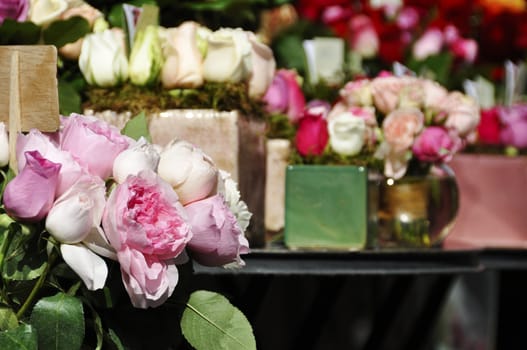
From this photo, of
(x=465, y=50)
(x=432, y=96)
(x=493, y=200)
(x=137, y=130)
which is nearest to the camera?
(x=137, y=130)

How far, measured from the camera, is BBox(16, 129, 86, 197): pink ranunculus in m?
0.91

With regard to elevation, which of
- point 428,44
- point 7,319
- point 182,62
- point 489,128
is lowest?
point 489,128

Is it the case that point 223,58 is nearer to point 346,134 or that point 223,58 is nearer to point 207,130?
point 207,130

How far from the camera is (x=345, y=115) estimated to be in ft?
5.15

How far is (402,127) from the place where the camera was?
1625 mm

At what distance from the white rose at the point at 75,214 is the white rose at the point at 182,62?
0.48m

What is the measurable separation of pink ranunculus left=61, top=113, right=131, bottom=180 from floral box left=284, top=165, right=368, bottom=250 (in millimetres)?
563

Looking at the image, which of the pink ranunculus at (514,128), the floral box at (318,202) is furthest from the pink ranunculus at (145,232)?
the pink ranunculus at (514,128)

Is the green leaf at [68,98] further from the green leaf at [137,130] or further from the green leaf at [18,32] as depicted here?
the green leaf at [137,130]

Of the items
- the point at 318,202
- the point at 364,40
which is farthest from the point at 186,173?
the point at 364,40

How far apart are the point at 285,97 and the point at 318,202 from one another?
24 cm

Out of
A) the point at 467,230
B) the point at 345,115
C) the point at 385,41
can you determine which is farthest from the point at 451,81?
the point at 345,115

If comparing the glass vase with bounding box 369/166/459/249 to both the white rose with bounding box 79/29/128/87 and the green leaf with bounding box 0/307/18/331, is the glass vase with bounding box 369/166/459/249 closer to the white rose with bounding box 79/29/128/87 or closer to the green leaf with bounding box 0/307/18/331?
the white rose with bounding box 79/29/128/87

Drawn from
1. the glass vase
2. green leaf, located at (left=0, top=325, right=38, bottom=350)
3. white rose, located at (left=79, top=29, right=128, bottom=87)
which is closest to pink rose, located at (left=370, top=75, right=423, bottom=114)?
the glass vase
